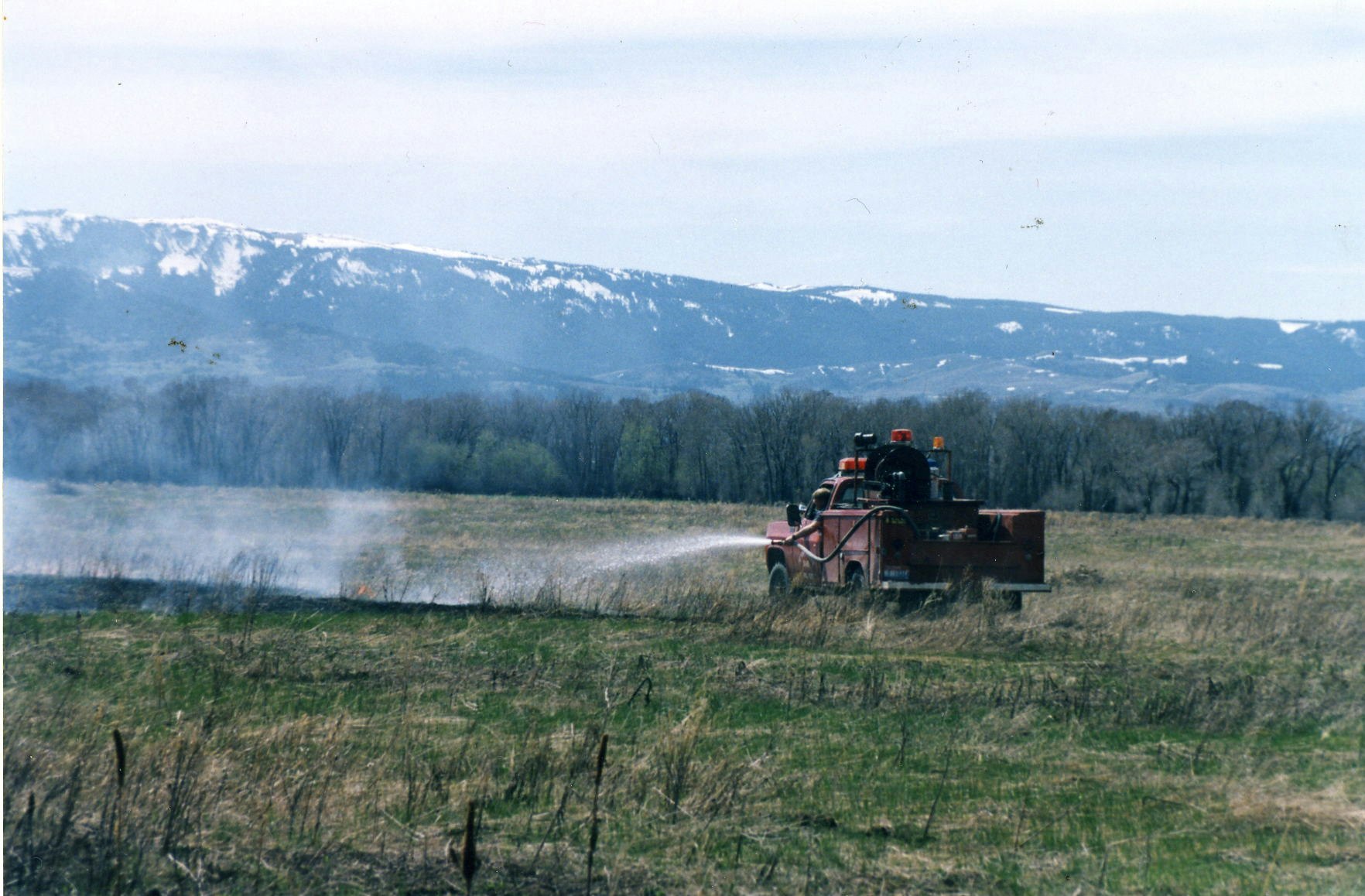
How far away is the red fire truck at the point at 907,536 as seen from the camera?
666 inches

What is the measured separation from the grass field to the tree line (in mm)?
52916

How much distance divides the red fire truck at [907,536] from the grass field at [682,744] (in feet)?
1.84

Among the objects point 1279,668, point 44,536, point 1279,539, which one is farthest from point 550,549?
point 1279,539

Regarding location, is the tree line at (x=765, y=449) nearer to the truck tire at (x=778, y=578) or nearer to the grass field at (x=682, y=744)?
the truck tire at (x=778, y=578)

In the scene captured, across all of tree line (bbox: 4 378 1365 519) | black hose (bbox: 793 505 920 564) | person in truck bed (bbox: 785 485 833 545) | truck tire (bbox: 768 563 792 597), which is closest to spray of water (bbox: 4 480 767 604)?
truck tire (bbox: 768 563 792 597)

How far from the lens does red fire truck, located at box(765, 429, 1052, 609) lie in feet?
55.5

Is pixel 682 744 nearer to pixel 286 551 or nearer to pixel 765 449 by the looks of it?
pixel 286 551

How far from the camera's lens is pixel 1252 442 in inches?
3839

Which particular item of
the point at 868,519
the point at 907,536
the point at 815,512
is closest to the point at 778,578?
the point at 815,512

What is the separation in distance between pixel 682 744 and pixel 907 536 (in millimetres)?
9581

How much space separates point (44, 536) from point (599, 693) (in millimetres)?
23708

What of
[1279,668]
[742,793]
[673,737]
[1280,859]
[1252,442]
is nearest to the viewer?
[1280,859]

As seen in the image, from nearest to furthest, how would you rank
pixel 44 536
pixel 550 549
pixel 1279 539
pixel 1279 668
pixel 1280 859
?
pixel 1280 859
pixel 1279 668
pixel 44 536
pixel 550 549
pixel 1279 539

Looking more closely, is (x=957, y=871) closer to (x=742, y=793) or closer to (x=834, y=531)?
(x=742, y=793)
